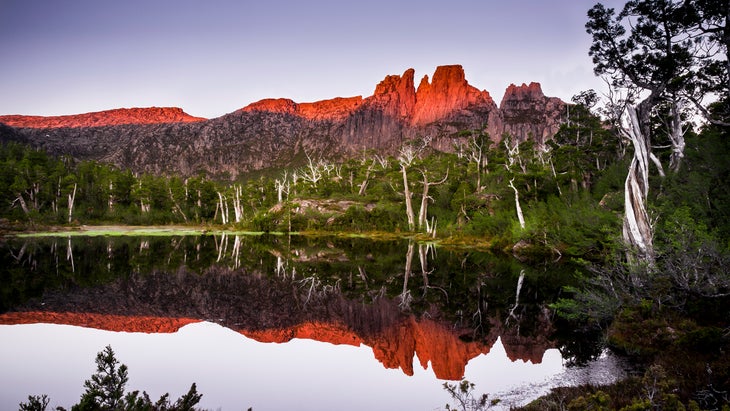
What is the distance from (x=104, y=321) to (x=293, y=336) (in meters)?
5.81

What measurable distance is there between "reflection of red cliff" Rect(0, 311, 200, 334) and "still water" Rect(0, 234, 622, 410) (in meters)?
0.06

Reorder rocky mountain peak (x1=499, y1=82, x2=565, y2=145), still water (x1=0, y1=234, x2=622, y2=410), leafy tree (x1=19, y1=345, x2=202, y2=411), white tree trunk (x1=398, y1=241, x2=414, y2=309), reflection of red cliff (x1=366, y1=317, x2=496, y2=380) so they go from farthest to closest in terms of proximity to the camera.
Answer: rocky mountain peak (x1=499, y1=82, x2=565, y2=145) < white tree trunk (x1=398, y1=241, x2=414, y2=309) < reflection of red cliff (x1=366, y1=317, x2=496, y2=380) < still water (x1=0, y1=234, x2=622, y2=410) < leafy tree (x1=19, y1=345, x2=202, y2=411)

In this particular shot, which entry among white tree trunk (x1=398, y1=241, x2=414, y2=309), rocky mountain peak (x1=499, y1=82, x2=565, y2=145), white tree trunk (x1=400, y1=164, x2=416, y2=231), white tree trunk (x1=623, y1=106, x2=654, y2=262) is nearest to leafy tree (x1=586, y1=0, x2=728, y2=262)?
white tree trunk (x1=623, y1=106, x2=654, y2=262)

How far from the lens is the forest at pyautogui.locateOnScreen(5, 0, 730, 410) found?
815 centimetres

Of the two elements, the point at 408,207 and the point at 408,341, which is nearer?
the point at 408,341

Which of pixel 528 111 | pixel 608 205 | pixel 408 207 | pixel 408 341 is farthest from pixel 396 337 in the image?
pixel 528 111

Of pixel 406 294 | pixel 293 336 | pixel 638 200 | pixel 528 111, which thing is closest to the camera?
pixel 293 336

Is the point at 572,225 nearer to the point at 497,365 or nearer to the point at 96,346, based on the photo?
the point at 497,365

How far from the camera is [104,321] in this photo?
11.9 metres

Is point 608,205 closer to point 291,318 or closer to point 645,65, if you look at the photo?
point 645,65

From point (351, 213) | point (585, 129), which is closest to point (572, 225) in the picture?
point (585, 129)

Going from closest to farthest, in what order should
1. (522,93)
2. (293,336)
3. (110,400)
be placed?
1. (110,400)
2. (293,336)
3. (522,93)

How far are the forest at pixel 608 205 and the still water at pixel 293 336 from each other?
5.24ft

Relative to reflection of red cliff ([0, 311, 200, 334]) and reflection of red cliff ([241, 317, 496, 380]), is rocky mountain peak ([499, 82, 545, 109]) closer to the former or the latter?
reflection of red cliff ([241, 317, 496, 380])
